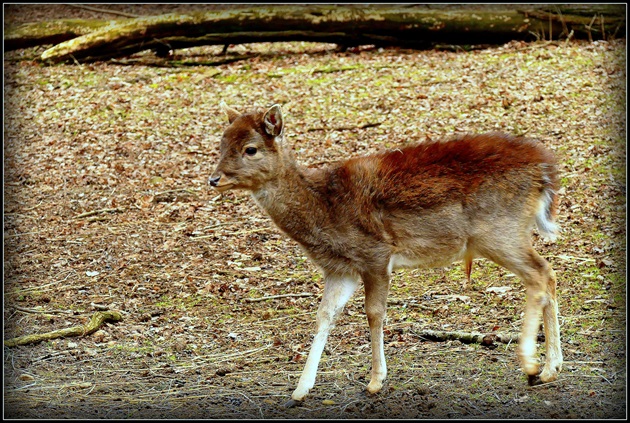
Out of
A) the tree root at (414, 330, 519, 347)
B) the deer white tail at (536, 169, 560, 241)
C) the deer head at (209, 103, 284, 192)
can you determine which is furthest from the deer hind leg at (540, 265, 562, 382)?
the deer head at (209, 103, 284, 192)

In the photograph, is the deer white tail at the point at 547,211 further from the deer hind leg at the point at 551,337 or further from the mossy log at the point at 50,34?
the mossy log at the point at 50,34

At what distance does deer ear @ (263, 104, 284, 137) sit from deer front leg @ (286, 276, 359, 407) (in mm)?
1192

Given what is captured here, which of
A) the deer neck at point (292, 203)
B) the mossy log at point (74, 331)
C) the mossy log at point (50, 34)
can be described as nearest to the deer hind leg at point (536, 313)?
the deer neck at point (292, 203)

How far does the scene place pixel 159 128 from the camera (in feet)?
40.4

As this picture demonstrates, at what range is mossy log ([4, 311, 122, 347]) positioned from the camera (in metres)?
6.75

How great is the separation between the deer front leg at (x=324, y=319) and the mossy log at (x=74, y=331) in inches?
89.3

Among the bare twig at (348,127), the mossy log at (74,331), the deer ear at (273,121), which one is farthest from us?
the bare twig at (348,127)

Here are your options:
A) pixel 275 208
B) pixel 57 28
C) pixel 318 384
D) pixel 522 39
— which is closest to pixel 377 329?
pixel 318 384

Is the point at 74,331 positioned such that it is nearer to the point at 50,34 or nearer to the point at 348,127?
the point at 348,127

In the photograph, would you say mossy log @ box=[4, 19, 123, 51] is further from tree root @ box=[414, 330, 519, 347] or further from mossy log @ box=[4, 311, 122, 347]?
tree root @ box=[414, 330, 519, 347]

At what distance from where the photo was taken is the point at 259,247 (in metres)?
8.98

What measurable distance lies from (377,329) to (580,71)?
8.46 m

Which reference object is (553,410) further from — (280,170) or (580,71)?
(580,71)

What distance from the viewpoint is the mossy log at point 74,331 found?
266 inches
